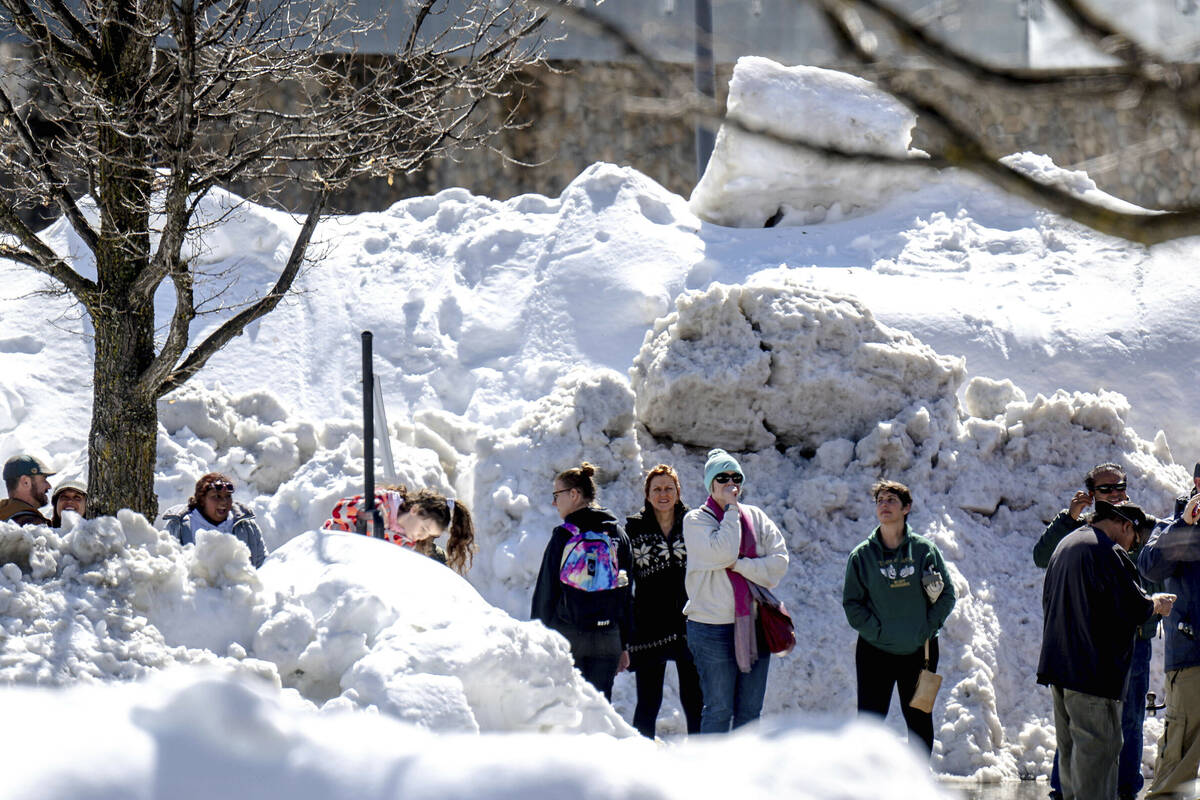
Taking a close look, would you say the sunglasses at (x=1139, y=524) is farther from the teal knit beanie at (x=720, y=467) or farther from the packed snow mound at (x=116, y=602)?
the packed snow mound at (x=116, y=602)

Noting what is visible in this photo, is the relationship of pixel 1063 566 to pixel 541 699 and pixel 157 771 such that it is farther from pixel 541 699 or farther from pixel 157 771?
pixel 157 771

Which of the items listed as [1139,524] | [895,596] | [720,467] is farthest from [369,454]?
[1139,524]

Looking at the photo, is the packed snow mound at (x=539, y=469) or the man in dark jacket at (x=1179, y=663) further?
the packed snow mound at (x=539, y=469)

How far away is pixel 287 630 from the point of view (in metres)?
4.84

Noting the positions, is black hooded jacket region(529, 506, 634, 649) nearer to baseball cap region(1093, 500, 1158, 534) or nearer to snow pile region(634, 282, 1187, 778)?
baseball cap region(1093, 500, 1158, 534)

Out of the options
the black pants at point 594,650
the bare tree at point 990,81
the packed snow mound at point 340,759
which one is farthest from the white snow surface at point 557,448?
the black pants at point 594,650

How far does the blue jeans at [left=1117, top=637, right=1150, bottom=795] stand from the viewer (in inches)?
255

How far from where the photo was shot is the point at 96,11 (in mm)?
6223

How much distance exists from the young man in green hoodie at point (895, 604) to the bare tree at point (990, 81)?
3.85 metres

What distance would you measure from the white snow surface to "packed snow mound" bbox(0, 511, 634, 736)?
1 centimetres

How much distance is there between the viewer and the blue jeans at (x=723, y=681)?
6.16 metres

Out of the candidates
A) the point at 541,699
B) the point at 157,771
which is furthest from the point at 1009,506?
the point at 157,771

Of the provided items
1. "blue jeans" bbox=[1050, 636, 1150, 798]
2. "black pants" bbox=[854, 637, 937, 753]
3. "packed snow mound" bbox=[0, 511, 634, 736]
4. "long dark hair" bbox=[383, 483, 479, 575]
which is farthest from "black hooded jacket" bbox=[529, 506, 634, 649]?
"blue jeans" bbox=[1050, 636, 1150, 798]

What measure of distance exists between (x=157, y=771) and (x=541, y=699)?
2.62 metres
